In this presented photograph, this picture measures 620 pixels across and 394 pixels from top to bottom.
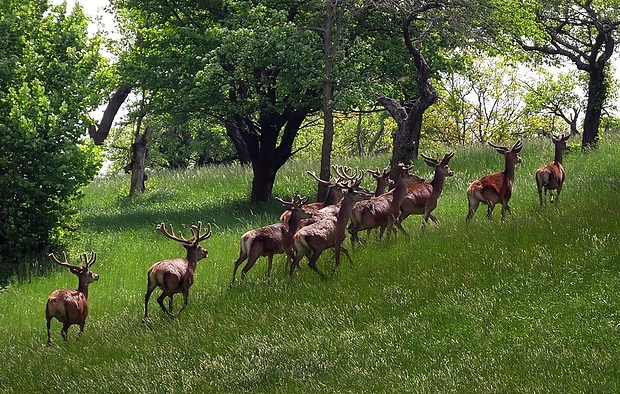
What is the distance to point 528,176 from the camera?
23641mm

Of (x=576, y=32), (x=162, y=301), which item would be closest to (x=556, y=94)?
(x=576, y=32)

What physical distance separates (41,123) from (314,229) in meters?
9.70

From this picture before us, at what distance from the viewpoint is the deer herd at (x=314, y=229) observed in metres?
13.5

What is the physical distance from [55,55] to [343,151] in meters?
50.8

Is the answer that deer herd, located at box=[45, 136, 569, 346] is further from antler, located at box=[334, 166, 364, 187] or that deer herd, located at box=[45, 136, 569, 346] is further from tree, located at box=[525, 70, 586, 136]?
tree, located at box=[525, 70, 586, 136]

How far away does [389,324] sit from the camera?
1195 cm

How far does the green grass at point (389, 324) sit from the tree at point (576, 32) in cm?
853

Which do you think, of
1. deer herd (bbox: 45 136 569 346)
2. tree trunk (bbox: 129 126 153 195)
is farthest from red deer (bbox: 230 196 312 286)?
tree trunk (bbox: 129 126 153 195)

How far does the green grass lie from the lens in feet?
34.1

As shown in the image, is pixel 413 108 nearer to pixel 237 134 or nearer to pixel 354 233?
pixel 354 233

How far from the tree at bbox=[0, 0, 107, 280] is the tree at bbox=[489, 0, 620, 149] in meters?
11.1

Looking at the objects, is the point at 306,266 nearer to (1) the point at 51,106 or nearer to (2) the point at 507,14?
(1) the point at 51,106

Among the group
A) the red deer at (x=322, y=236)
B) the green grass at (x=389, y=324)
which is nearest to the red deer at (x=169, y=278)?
the green grass at (x=389, y=324)

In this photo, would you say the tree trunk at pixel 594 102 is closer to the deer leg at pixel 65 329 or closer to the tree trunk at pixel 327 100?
the tree trunk at pixel 327 100
